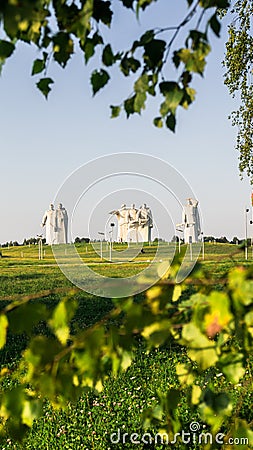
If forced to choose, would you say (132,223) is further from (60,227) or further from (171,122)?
(171,122)

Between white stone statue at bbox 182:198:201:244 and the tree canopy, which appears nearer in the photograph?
the tree canopy

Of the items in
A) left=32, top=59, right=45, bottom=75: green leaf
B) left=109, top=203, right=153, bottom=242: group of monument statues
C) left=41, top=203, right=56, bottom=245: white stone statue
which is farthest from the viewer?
left=41, top=203, right=56, bottom=245: white stone statue

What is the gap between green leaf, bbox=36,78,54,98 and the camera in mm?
1110

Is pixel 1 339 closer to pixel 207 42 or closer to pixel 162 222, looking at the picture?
pixel 207 42

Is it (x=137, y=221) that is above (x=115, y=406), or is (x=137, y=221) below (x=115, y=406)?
above

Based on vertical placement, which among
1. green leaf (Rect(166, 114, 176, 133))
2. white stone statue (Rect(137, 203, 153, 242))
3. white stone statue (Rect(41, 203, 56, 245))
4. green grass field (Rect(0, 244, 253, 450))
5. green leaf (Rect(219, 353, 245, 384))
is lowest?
green grass field (Rect(0, 244, 253, 450))

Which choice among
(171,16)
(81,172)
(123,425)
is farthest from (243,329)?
(123,425)

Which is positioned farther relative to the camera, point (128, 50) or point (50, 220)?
point (50, 220)

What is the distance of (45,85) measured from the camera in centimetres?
111

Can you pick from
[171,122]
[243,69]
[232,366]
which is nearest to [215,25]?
[171,122]

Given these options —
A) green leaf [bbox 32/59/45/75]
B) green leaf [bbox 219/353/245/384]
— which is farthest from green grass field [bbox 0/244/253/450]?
green leaf [bbox 32/59/45/75]

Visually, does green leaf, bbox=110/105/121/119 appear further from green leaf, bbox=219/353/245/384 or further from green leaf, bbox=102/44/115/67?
green leaf, bbox=219/353/245/384

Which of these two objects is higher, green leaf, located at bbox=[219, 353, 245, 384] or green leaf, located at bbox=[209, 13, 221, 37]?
green leaf, located at bbox=[209, 13, 221, 37]

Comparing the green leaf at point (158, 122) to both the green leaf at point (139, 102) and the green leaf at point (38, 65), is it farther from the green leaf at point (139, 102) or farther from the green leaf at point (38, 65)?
the green leaf at point (38, 65)
